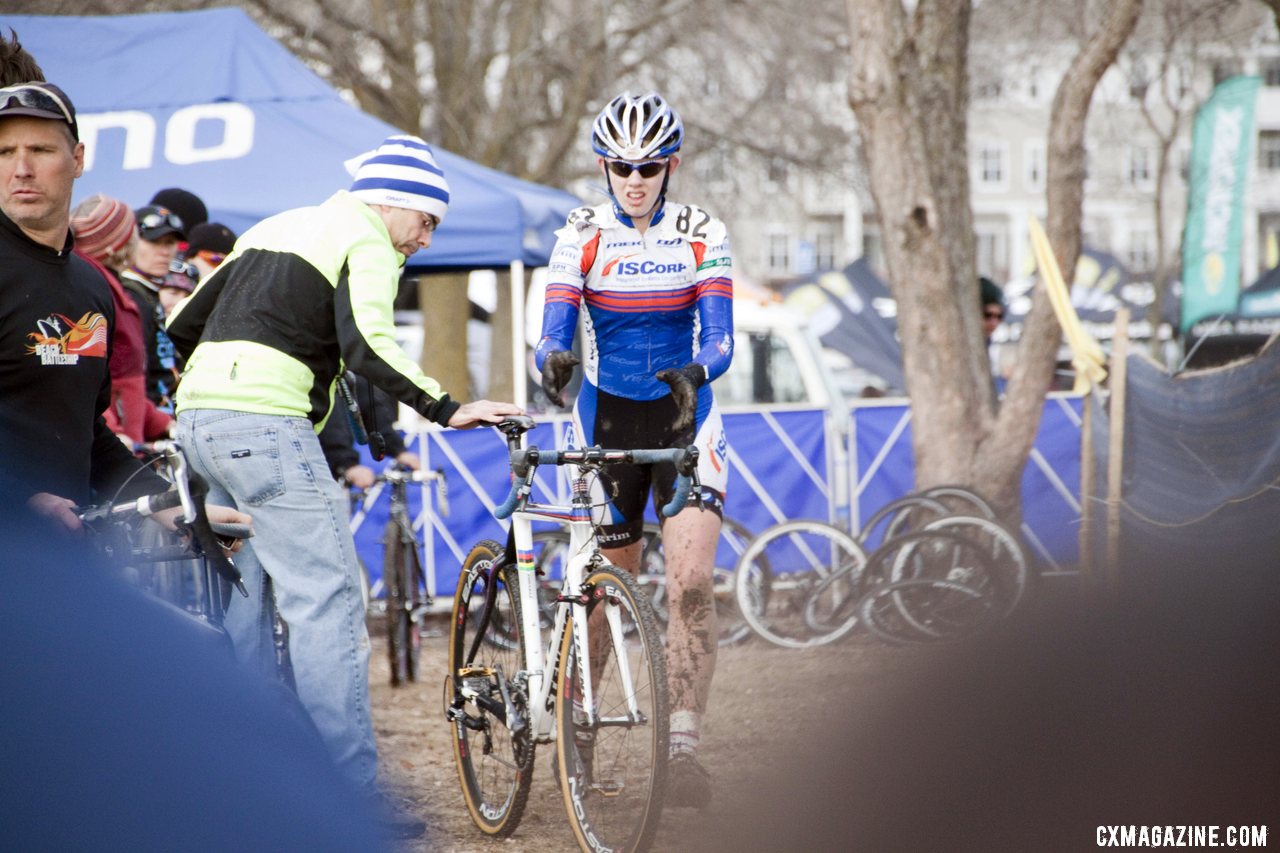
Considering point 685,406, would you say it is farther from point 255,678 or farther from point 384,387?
point 255,678

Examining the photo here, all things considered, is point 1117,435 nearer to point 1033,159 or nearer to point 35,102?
point 35,102

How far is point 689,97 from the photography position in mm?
20391

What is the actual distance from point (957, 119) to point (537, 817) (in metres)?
5.79

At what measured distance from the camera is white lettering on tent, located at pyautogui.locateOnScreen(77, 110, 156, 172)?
9.98 meters

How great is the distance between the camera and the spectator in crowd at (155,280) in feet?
22.7

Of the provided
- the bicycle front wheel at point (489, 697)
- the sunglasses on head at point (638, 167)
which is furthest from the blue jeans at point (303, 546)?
the sunglasses on head at point (638, 167)

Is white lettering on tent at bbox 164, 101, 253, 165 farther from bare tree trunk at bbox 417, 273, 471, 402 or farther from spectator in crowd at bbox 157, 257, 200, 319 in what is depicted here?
bare tree trunk at bbox 417, 273, 471, 402

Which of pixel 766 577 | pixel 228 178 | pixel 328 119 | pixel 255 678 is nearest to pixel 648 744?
pixel 255 678

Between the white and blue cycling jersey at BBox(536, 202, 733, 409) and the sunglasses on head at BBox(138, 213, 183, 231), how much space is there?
293 cm

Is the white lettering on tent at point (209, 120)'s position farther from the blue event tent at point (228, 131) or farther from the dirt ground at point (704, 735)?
the dirt ground at point (704, 735)

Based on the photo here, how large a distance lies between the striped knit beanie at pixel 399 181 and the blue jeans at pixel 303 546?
73cm

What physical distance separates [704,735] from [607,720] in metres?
2.60

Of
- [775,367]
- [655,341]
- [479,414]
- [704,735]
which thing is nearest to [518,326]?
[704,735]

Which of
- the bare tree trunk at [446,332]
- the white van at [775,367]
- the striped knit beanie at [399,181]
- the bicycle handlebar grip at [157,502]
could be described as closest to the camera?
the bicycle handlebar grip at [157,502]
